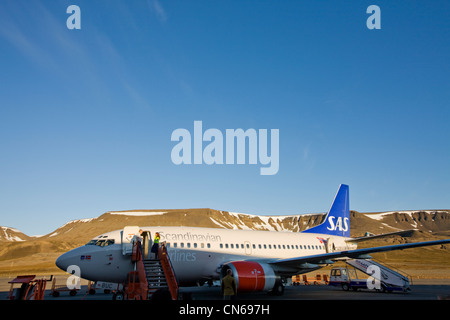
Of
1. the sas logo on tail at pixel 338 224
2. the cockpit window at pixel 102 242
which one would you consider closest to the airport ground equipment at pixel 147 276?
the cockpit window at pixel 102 242

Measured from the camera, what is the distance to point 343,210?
3066 cm

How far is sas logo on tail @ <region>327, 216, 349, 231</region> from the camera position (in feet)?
97.1

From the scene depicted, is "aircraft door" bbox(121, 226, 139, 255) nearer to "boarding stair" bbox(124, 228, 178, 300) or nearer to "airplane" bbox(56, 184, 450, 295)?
"airplane" bbox(56, 184, 450, 295)

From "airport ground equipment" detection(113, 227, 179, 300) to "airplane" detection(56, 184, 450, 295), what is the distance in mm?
682

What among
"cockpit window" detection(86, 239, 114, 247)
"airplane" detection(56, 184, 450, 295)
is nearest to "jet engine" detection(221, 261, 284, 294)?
"airplane" detection(56, 184, 450, 295)

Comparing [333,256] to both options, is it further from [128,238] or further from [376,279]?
[128,238]

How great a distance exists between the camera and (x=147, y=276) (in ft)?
48.1

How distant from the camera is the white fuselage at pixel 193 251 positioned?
52.6 feet

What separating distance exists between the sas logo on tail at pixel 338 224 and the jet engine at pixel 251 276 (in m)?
13.7

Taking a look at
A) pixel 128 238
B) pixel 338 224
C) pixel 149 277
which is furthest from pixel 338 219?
pixel 149 277

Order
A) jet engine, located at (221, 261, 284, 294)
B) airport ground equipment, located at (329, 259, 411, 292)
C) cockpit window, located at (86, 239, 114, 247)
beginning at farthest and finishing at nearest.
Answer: airport ground equipment, located at (329, 259, 411, 292), cockpit window, located at (86, 239, 114, 247), jet engine, located at (221, 261, 284, 294)

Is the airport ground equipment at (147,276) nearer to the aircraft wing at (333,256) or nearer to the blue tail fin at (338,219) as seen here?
the aircraft wing at (333,256)
